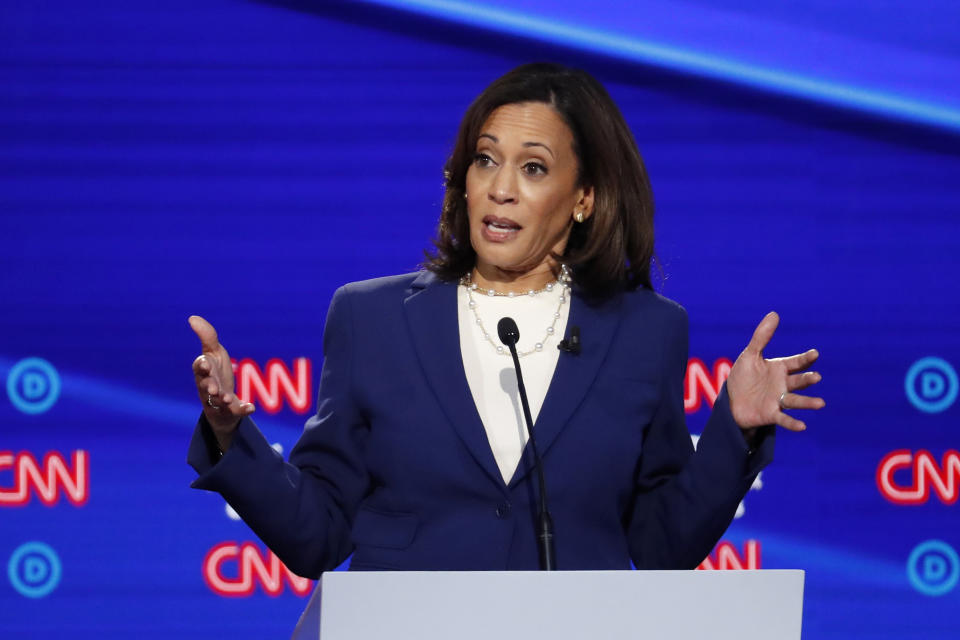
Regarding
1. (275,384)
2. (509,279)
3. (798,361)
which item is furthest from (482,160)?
(275,384)

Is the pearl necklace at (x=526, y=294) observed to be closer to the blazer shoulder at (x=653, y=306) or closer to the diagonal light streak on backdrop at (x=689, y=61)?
the blazer shoulder at (x=653, y=306)

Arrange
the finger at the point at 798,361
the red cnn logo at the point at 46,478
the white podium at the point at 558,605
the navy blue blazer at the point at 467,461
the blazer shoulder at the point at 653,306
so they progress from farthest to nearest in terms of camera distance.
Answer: the red cnn logo at the point at 46,478 → the blazer shoulder at the point at 653,306 → the navy blue blazer at the point at 467,461 → the finger at the point at 798,361 → the white podium at the point at 558,605

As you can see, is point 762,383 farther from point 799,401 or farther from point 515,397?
point 515,397

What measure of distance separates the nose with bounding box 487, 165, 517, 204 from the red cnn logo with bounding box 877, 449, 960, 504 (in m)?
1.27

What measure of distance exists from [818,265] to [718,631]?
5.58 feet

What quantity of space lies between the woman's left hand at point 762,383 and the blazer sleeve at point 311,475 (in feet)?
1.86

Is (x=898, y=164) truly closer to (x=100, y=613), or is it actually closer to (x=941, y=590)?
(x=941, y=590)

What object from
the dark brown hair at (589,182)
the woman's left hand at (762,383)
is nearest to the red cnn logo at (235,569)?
the dark brown hair at (589,182)

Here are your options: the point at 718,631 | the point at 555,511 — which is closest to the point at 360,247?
the point at 555,511

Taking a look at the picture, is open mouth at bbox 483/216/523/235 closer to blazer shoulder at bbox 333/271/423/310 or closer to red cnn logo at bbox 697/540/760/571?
blazer shoulder at bbox 333/271/423/310

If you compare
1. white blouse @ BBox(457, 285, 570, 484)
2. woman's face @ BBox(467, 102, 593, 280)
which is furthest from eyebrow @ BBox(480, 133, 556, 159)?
white blouse @ BBox(457, 285, 570, 484)

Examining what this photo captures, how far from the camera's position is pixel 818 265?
2793 millimetres

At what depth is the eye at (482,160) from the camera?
6.53 ft

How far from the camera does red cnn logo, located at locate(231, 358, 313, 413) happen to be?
2.73 m
